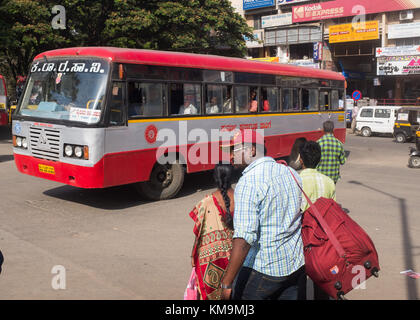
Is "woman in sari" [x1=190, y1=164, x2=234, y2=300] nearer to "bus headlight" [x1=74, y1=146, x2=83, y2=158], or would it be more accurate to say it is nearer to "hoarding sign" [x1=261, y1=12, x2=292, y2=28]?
"bus headlight" [x1=74, y1=146, x2=83, y2=158]

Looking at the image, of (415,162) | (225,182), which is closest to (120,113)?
(225,182)

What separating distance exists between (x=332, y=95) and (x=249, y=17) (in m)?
30.9

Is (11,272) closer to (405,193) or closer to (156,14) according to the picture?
(405,193)

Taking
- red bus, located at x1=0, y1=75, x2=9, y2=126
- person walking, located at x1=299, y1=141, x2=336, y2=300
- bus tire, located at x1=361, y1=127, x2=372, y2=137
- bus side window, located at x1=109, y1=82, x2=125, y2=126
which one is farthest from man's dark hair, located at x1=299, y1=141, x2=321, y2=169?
bus tire, located at x1=361, y1=127, x2=372, y2=137

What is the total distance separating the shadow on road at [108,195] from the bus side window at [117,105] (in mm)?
1588

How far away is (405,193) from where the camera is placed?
33.9 ft

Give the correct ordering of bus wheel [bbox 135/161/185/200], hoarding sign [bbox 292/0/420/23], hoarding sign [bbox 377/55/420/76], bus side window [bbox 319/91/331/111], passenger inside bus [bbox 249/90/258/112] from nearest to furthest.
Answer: bus wheel [bbox 135/161/185/200] < passenger inside bus [bbox 249/90/258/112] < bus side window [bbox 319/91/331/111] < hoarding sign [bbox 377/55/420/76] < hoarding sign [bbox 292/0/420/23]

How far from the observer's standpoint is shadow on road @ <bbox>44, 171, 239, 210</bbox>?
28.8 feet

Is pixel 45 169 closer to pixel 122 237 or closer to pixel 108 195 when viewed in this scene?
pixel 108 195

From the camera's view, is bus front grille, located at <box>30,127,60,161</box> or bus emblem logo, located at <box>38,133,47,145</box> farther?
bus emblem logo, located at <box>38,133,47,145</box>

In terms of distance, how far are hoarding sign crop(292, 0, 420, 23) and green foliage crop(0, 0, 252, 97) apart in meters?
14.4

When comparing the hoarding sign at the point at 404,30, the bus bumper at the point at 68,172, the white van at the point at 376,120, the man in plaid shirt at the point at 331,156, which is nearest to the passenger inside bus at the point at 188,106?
the bus bumper at the point at 68,172

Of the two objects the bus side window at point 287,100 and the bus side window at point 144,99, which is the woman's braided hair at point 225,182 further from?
the bus side window at point 287,100
